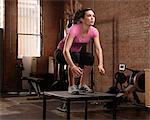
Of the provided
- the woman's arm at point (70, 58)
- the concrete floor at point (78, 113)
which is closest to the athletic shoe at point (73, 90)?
the woman's arm at point (70, 58)

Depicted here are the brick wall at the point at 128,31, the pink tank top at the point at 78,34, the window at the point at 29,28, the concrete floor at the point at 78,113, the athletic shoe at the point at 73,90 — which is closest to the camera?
the pink tank top at the point at 78,34

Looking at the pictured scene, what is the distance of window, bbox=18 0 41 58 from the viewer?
9.17 metres

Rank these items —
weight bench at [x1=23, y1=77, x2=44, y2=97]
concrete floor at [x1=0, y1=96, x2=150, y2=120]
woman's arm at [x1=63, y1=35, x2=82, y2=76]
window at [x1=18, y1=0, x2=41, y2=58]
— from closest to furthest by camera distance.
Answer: woman's arm at [x1=63, y1=35, x2=82, y2=76] < concrete floor at [x1=0, y1=96, x2=150, y2=120] < weight bench at [x1=23, y1=77, x2=44, y2=97] < window at [x1=18, y1=0, x2=41, y2=58]

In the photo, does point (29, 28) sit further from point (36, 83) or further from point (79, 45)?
point (79, 45)

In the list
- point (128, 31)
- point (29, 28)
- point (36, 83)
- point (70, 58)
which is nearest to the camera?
point (70, 58)

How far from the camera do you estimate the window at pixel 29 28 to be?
9.17 meters

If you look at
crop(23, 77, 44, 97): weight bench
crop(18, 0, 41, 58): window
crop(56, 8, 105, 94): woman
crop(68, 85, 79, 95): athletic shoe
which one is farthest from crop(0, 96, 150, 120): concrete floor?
crop(18, 0, 41, 58): window

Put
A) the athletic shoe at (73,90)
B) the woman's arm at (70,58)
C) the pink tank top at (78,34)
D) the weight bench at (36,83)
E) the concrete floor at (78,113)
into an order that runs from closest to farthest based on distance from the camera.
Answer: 1. the woman's arm at (70,58)
2. the pink tank top at (78,34)
3. the athletic shoe at (73,90)
4. the concrete floor at (78,113)
5. the weight bench at (36,83)

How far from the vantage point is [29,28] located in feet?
30.6

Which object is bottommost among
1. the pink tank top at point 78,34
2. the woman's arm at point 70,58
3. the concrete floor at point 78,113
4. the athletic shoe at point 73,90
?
the concrete floor at point 78,113

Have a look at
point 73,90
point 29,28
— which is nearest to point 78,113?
point 73,90

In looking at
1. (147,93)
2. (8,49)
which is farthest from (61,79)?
(147,93)

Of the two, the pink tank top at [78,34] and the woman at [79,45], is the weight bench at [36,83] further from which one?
the pink tank top at [78,34]

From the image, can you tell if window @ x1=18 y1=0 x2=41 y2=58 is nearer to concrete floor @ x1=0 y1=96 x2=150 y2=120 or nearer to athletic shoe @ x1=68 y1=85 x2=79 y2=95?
concrete floor @ x1=0 y1=96 x2=150 y2=120
